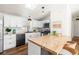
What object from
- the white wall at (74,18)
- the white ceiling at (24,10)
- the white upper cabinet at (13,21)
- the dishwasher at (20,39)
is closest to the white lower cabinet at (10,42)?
the dishwasher at (20,39)

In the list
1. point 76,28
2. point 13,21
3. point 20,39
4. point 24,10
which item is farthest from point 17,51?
point 76,28

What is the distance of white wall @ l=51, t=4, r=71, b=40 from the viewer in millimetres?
1423

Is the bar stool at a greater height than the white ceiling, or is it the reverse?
the white ceiling

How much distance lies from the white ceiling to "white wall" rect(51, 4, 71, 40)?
3.6 inches

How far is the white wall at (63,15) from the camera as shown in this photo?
1423 mm

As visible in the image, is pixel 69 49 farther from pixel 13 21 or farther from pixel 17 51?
pixel 13 21

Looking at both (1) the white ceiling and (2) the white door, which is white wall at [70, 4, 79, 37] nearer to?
(2) the white door

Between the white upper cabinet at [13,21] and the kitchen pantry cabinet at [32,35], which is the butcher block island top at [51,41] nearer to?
the kitchen pantry cabinet at [32,35]

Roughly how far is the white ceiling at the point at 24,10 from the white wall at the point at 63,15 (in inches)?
3.6

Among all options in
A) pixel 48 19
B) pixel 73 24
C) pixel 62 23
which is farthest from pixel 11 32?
pixel 73 24

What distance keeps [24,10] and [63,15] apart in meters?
0.52

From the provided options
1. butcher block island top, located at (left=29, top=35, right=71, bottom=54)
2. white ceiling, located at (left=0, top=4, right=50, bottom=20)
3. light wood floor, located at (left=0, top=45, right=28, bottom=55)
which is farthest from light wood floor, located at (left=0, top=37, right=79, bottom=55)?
white ceiling, located at (left=0, top=4, right=50, bottom=20)
